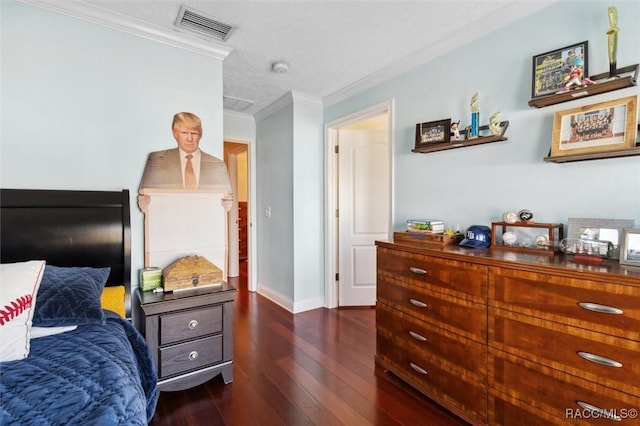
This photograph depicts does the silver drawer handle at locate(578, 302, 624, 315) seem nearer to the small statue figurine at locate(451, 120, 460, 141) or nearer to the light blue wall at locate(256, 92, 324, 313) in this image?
the small statue figurine at locate(451, 120, 460, 141)

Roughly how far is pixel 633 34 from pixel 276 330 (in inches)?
126

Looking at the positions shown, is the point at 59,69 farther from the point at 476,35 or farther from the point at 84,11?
the point at 476,35

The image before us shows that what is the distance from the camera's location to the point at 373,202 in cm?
354

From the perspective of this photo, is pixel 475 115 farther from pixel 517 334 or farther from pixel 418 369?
pixel 418 369

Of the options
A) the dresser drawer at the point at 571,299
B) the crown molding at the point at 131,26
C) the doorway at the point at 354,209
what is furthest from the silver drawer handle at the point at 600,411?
the crown molding at the point at 131,26

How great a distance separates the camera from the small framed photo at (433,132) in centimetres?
221

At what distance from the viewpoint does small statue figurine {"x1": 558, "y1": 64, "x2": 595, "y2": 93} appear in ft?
5.00

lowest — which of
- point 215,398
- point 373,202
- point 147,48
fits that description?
point 215,398

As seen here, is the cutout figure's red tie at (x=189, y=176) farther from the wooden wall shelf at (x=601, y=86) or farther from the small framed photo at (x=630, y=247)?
the small framed photo at (x=630, y=247)

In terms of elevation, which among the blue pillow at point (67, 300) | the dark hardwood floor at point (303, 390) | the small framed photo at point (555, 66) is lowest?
the dark hardwood floor at point (303, 390)

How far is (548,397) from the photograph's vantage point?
4.34 ft

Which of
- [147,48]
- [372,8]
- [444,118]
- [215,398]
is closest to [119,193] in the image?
[147,48]

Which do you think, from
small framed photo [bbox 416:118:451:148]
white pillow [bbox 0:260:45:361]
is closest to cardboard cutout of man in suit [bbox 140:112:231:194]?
white pillow [bbox 0:260:45:361]

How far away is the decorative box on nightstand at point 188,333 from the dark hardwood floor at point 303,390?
0.15 meters
